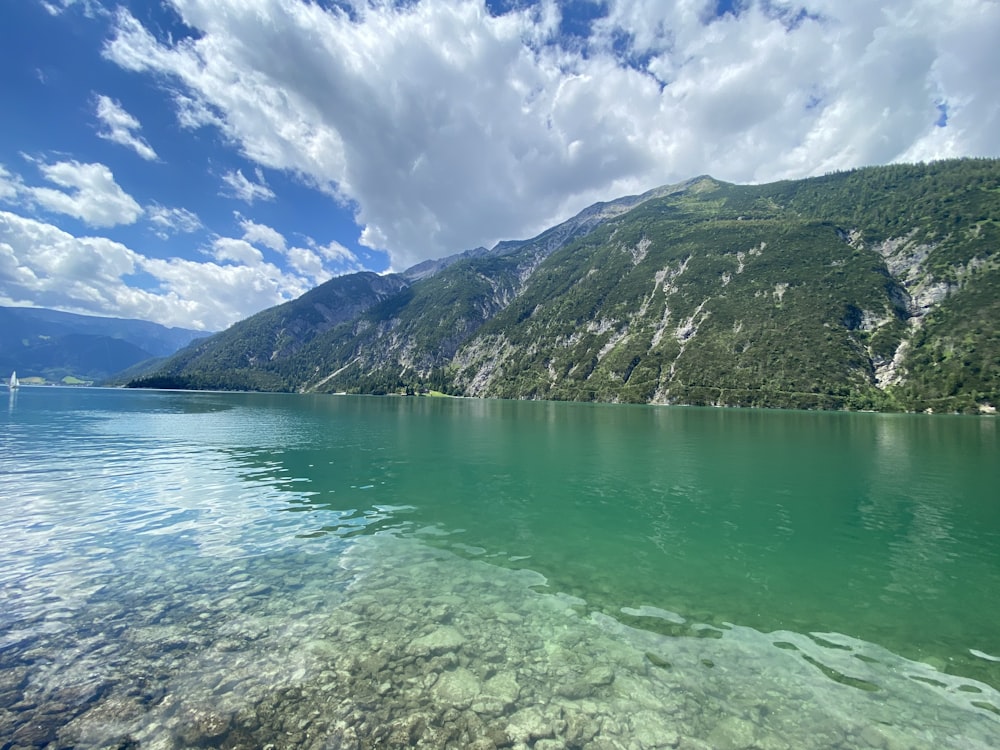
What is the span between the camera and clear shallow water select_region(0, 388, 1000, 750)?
34.5 feet

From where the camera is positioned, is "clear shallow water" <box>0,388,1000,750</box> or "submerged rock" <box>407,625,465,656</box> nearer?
"clear shallow water" <box>0,388,1000,750</box>

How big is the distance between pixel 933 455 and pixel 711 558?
63001mm

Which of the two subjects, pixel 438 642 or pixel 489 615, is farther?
pixel 489 615

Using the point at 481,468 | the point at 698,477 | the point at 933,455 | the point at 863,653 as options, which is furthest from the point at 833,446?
the point at 863,653

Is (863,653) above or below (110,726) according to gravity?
below

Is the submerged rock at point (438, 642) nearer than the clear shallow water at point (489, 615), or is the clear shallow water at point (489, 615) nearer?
the clear shallow water at point (489, 615)

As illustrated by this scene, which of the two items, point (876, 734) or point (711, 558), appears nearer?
point (876, 734)

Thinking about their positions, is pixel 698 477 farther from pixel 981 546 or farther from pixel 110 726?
pixel 110 726

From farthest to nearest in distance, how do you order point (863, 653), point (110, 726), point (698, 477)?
1. point (698, 477)
2. point (863, 653)
3. point (110, 726)

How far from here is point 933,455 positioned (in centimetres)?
6175

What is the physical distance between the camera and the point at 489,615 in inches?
628

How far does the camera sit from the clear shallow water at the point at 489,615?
34.5ft

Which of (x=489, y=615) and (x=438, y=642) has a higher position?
(x=438, y=642)

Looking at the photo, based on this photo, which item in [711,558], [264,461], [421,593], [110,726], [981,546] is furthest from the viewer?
[264,461]
